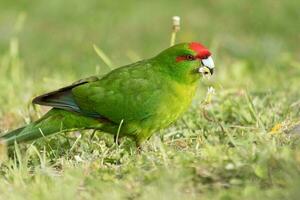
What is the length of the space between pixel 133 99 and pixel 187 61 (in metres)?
0.40

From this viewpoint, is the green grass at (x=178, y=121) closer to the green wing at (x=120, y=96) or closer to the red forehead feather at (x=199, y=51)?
the green wing at (x=120, y=96)

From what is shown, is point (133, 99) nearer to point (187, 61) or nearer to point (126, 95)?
point (126, 95)

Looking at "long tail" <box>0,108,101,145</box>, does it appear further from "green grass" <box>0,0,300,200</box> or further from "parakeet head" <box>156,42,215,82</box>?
"parakeet head" <box>156,42,215,82</box>

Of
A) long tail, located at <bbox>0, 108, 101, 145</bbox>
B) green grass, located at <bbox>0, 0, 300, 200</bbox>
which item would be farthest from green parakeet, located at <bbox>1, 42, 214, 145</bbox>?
green grass, located at <bbox>0, 0, 300, 200</bbox>

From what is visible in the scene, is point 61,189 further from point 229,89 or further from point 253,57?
point 253,57

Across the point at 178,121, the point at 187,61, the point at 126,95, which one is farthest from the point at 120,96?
the point at 178,121

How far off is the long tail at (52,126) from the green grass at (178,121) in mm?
86

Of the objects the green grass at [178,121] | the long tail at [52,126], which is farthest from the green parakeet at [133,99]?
the green grass at [178,121]

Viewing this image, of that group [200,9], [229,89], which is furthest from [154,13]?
[229,89]

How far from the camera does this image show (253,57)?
32.0 feet

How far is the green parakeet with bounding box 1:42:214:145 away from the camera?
5441 millimetres

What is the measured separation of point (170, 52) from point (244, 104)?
3.20 feet

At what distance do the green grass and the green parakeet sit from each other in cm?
12

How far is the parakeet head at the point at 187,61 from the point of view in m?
5.46
